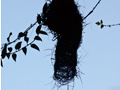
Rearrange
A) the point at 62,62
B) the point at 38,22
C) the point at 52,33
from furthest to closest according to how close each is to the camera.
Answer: the point at 52,33 → the point at 62,62 → the point at 38,22

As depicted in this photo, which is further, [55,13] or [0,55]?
[55,13]

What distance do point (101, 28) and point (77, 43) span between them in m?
0.19

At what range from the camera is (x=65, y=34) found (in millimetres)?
1396

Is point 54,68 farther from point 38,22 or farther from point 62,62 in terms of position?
point 38,22

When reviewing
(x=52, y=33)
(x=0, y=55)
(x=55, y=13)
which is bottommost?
(x=0, y=55)

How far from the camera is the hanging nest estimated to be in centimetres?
136

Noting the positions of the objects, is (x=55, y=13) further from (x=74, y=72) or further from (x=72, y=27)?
(x=74, y=72)

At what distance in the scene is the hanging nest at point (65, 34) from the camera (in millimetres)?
1361

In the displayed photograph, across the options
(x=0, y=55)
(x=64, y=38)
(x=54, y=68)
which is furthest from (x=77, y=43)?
Answer: (x=0, y=55)

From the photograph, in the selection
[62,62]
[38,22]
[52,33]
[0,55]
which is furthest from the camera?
[52,33]

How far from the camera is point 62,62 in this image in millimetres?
1347

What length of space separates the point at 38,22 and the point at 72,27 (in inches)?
19.2

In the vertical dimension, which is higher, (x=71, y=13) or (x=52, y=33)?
(x=71, y=13)

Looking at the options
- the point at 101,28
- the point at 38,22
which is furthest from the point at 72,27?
the point at 38,22
